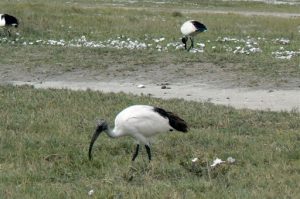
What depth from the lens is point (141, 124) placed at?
7941 millimetres

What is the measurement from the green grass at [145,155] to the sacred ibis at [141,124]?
34 centimetres

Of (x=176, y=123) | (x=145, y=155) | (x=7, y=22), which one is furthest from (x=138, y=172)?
(x=7, y=22)

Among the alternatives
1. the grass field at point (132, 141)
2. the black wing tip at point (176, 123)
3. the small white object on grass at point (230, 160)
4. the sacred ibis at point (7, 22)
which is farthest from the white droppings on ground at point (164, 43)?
the black wing tip at point (176, 123)

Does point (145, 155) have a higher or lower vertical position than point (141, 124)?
lower

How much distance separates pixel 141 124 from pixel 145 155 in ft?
2.88

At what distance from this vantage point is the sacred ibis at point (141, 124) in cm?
796

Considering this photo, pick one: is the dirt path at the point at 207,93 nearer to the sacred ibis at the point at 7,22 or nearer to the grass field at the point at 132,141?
the grass field at the point at 132,141

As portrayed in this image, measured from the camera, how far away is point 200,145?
8945mm

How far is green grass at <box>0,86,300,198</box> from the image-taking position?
6922 millimetres

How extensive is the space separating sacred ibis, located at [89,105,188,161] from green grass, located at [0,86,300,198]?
1.12 feet

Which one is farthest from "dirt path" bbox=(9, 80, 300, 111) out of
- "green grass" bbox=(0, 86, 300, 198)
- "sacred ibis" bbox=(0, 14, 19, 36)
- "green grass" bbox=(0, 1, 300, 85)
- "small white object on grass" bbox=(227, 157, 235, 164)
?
"sacred ibis" bbox=(0, 14, 19, 36)

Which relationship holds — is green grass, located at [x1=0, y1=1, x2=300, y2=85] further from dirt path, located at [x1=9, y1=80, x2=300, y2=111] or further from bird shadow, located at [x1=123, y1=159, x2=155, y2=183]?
bird shadow, located at [x1=123, y1=159, x2=155, y2=183]

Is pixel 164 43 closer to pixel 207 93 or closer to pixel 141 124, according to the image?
pixel 207 93

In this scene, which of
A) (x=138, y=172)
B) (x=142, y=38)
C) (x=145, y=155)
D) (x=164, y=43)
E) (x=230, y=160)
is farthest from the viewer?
(x=142, y=38)
